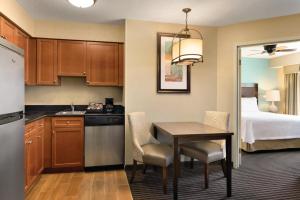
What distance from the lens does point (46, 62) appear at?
3.61m

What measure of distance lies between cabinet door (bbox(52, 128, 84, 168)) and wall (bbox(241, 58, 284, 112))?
584 centimetres

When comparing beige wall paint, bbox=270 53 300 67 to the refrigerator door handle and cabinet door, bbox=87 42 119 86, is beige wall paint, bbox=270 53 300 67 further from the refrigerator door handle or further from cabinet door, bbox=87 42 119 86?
the refrigerator door handle

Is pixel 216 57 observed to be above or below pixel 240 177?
above

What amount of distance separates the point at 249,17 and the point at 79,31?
276cm

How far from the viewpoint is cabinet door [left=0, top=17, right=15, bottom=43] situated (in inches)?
101

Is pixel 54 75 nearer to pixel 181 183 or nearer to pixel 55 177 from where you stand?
pixel 55 177

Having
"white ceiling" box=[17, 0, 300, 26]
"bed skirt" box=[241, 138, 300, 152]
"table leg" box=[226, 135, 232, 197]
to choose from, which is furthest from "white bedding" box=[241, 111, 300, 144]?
"white ceiling" box=[17, 0, 300, 26]

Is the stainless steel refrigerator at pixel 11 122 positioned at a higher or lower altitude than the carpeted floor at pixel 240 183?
higher

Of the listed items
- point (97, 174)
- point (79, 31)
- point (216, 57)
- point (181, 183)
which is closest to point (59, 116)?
point (97, 174)

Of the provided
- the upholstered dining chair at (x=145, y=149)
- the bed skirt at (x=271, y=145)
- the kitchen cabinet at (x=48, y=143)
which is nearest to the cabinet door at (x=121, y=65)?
the upholstered dining chair at (x=145, y=149)

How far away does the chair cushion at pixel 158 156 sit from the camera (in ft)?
8.90

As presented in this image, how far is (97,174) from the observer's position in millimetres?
3350

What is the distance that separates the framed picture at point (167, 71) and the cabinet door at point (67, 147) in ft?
4.92

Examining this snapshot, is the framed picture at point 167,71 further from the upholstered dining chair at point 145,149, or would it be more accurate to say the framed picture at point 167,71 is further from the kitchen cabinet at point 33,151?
the kitchen cabinet at point 33,151
